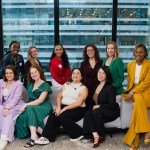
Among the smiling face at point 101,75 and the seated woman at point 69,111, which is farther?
the smiling face at point 101,75

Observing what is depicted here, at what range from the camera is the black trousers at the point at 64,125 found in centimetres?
372

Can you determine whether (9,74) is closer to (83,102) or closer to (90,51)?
(83,102)

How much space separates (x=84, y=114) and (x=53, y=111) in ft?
1.54

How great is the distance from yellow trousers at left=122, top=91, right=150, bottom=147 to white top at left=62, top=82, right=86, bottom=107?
797 millimetres

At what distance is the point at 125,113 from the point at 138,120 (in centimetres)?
34

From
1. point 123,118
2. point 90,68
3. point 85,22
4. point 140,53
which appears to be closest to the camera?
point 140,53

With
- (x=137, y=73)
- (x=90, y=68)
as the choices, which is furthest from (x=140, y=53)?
(x=90, y=68)

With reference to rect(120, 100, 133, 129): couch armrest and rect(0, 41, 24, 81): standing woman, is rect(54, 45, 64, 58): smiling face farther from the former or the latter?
rect(120, 100, 133, 129): couch armrest

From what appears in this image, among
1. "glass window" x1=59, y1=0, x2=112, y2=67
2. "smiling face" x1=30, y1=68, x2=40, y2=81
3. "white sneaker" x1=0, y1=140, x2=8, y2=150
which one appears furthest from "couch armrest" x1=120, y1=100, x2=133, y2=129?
"glass window" x1=59, y1=0, x2=112, y2=67

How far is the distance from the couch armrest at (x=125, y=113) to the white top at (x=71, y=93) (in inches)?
22.7

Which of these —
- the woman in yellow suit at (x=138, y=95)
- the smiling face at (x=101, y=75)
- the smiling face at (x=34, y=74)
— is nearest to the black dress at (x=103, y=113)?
the smiling face at (x=101, y=75)

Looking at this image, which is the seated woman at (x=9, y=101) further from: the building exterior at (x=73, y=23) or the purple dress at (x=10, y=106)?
the building exterior at (x=73, y=23)

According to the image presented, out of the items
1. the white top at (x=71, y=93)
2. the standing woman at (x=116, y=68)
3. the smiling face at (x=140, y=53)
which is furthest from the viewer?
the standing woman at (x=116, y=68)

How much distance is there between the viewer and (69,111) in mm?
3834
